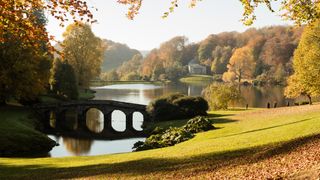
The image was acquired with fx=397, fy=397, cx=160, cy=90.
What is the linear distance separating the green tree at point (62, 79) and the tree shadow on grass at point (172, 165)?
44138 mm

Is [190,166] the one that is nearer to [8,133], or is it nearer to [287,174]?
[287,174]

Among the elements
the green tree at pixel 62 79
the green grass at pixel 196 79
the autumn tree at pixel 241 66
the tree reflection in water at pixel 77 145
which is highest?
→ the autumn tree at pixel 241 66

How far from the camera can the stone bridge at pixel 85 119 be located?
51344 millimetres

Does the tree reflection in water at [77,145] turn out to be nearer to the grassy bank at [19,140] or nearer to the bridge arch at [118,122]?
the grassy bank at [19,140]

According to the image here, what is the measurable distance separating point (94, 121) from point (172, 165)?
45745 mm

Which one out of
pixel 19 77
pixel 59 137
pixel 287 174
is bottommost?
pixel 59 137

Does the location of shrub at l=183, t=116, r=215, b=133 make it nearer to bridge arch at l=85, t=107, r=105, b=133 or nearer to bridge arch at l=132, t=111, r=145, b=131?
bridge arch at l=132, t=111, r=145, b=131

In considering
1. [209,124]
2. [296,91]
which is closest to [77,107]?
[209,124]

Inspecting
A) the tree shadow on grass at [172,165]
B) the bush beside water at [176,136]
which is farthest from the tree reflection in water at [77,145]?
the tree shadow on grass at [172,165]

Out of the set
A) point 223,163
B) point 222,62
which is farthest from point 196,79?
point 223,163

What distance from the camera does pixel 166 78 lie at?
179 metres

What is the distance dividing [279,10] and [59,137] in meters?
34.4

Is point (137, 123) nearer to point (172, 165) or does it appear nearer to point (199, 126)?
point (199, 126)

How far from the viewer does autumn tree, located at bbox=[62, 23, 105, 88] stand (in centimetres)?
8106
